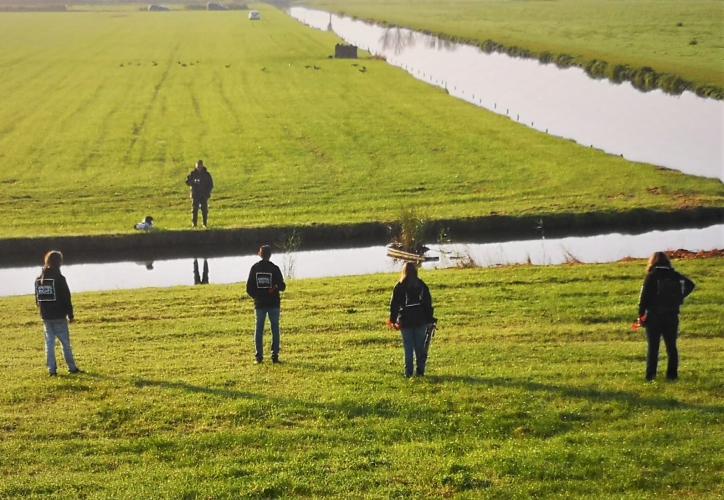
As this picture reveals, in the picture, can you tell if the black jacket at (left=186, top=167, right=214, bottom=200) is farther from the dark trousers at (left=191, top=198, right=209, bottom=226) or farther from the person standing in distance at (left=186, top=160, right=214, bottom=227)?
the dark trousers at (left=191, top=198, right=209, bottom=226)

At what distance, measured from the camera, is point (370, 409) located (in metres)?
14.0

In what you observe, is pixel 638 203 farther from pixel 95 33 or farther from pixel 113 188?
pixel 95 33

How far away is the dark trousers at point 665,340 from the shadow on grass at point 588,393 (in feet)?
2.42

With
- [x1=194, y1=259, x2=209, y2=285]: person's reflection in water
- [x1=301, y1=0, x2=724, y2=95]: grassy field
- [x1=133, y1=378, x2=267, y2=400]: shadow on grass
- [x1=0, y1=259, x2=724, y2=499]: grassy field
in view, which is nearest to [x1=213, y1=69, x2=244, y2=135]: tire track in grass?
[x1=194, y1=259, x2=209, y2=285]: person's reflection in water

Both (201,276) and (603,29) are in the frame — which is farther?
(603,29)

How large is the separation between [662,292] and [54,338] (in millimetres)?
9820

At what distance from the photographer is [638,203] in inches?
1328

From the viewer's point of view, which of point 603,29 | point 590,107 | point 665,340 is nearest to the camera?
point 665,340

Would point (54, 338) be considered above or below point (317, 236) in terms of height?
below

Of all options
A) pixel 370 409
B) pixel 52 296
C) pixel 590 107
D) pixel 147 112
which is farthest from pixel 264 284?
pixel 590 107

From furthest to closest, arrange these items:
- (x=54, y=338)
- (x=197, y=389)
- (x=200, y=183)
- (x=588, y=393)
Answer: (x=200, y=183) → (x=54, y=338) → (x=197, y=389) → (x=588, y=393)

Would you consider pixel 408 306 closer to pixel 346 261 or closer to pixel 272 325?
pixel 272 325

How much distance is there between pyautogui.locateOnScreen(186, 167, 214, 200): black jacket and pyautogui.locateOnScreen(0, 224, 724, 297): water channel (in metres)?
2.15

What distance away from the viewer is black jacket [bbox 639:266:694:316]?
1442 centimetres
